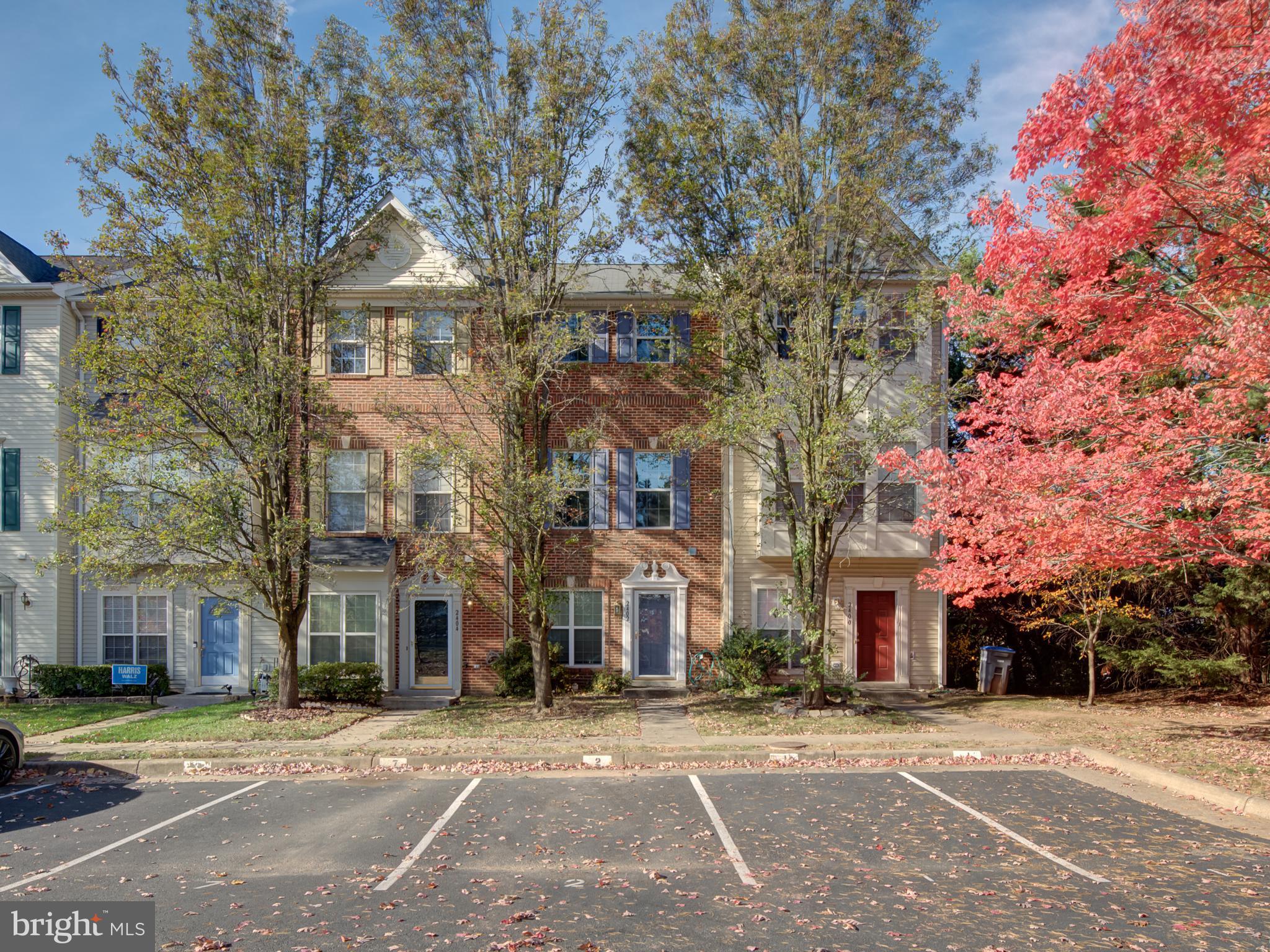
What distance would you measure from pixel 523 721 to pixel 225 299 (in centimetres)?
864

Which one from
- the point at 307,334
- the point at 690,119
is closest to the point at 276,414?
the point at 307,334

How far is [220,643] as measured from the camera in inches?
755

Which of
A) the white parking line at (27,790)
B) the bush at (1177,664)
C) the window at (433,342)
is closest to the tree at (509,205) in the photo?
the window at (433,342)

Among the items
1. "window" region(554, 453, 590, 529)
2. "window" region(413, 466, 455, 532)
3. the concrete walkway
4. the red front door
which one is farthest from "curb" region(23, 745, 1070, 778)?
"window" region(413, 466, 455, 532)

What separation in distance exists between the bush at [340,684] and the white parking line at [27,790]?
19.0 ft

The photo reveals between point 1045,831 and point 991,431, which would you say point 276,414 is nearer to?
point 991,431

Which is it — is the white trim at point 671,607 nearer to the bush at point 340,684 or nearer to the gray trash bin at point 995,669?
the bush at point 340,684

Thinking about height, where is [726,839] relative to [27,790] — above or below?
above

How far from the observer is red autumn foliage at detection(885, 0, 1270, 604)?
8.16 m

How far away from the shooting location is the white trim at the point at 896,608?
19047mm

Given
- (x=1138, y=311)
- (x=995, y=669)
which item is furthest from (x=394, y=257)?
(x=995, y=669)

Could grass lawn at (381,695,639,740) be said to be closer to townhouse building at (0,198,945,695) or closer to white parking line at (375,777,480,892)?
townhouse building at (0,198,945,695)

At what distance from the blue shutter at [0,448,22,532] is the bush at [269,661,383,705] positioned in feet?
23.9

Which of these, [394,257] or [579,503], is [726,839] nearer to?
[579,503]
